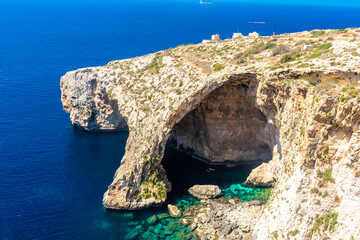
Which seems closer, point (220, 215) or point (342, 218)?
point (342, 218)

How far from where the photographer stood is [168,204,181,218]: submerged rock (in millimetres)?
46625

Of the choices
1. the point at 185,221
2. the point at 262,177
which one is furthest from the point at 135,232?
the point at 262,177

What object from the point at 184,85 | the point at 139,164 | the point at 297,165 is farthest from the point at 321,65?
the point at 139,164

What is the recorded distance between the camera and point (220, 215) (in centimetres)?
4572

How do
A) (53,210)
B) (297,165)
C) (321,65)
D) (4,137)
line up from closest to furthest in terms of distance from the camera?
(297,165)
(321,65)
(53,210)
(4,137)

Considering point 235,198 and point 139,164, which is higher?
point 139,164

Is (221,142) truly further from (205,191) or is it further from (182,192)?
(182,192)

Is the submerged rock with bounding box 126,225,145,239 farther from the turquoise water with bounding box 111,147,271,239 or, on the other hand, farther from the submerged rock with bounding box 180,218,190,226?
the submerged rock with bounding box 180,218,190,226

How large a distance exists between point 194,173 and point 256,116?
13.6 metres

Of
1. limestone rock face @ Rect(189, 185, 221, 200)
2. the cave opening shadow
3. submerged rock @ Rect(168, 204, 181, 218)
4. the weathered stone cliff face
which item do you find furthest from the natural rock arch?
limestone rock face @ Rect(189, 185, 221, 200)

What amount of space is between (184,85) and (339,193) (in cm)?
Result: 2724

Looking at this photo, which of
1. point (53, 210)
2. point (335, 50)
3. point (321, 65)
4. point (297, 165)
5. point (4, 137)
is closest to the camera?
point (297, 165)

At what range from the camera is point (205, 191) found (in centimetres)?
5109

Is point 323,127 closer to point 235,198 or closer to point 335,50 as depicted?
point 335,50
